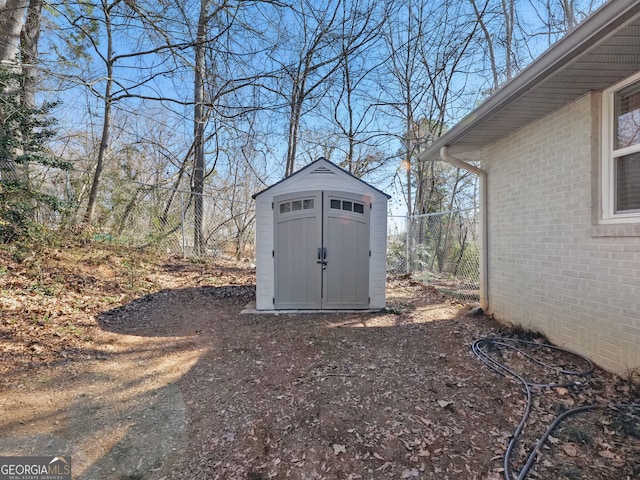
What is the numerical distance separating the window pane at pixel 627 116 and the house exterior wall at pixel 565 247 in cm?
16

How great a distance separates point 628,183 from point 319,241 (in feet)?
12.8

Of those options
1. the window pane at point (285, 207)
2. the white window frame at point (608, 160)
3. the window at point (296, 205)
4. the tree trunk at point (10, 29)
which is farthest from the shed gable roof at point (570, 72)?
the tree trunk at point (10, 29)

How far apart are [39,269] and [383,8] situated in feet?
38.3

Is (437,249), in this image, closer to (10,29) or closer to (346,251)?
(346,251)

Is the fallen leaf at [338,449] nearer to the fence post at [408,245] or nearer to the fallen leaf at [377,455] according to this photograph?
the fallen leaf at [377,455]

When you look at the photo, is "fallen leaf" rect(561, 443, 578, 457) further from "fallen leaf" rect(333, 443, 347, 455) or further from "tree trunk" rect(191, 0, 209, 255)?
"tree trunk" rect(191, 0, 209, 255)

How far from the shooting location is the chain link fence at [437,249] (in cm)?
793

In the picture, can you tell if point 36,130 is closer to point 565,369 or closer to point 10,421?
point 10,421

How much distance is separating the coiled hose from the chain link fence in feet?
11.6

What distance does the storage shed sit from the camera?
5379 mm

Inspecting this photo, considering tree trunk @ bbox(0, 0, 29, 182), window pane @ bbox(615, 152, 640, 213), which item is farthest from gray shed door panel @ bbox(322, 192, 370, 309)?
tree trunk @ bbox(0, 0, 29, 182)

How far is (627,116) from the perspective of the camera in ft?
9.26

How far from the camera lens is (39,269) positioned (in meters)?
4.79

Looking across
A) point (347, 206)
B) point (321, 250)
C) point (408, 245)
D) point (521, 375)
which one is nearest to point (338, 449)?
point (521, 375)
